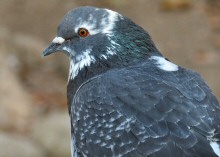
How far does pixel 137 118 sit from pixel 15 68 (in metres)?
8.02

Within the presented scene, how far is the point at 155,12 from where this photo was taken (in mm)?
15852

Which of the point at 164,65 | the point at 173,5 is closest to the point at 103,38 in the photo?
the point at 164,65

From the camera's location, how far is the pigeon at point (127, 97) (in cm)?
612

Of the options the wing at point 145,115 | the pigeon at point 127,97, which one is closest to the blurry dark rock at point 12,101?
the pigeon at point 127,97

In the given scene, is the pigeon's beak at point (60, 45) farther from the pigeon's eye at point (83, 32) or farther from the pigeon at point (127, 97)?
the pigeon's eye at point (83, 32)

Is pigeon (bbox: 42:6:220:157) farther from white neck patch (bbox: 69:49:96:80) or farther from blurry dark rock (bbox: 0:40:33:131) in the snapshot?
blurry dark rock (bbox: 0:40:33:131)

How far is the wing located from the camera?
19.9 ft

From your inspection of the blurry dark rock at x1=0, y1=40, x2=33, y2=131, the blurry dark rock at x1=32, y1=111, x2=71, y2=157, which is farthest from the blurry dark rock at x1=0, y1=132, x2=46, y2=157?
the blurry dark rock at x1=0, y1=40, x2=33, y2=131

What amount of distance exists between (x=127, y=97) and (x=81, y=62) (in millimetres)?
959

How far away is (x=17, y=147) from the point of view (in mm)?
11617

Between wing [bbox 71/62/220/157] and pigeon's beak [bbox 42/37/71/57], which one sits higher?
pigeon's beak [bbox 42/37/71/57]

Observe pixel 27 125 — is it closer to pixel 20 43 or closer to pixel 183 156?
pixel 20 43

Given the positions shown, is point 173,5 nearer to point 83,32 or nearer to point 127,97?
point 83,32

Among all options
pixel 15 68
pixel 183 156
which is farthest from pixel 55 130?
pixel 183 156
